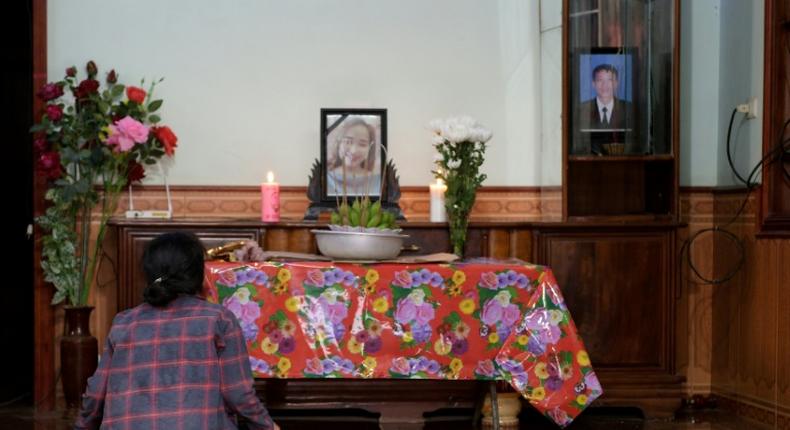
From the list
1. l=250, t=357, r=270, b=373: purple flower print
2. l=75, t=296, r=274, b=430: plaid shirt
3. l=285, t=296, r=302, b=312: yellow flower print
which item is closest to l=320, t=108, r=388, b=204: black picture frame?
l=285, t=296, r=302, b=312: yellow flower print

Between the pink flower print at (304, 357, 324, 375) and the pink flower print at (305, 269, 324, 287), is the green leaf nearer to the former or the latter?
the pink flower print at (305, 269, 324, 287)

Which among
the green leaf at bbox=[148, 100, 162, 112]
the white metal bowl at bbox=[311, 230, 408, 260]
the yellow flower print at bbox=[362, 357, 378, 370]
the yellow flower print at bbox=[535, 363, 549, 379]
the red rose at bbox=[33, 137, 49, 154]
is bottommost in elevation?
the yellow flower print at bbox=[535, 363, 549, 379]

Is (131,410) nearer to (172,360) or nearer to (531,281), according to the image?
(172,360)

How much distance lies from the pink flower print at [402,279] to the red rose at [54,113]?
1795mm

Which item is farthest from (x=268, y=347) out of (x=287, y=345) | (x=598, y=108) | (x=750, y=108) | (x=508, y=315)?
(x=750, y=108)

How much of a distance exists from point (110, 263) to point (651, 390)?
2392 mm

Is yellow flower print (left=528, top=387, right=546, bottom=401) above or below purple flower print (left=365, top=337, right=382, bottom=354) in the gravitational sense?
below

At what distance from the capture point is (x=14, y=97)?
499cm

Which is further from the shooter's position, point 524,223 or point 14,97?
point 14,97

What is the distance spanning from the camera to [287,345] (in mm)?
3264

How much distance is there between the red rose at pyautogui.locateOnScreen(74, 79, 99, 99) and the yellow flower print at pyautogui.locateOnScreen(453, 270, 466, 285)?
1.92m

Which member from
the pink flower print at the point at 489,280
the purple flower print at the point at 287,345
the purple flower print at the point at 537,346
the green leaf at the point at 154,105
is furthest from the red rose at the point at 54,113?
the purple flower print at the point at 537,346

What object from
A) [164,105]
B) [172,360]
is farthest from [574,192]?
[172,360]

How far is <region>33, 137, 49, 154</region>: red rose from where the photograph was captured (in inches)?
168
